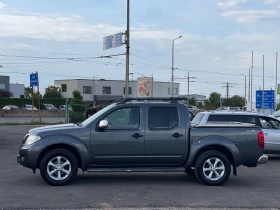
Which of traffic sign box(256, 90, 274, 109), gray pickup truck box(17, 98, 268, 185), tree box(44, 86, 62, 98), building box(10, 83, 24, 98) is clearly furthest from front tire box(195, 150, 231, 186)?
building box(10, 83, 24, 98)

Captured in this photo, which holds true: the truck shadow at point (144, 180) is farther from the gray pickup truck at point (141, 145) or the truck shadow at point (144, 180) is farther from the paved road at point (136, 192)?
the gray pickup truck at point (141, 145)

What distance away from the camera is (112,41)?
1485 inches

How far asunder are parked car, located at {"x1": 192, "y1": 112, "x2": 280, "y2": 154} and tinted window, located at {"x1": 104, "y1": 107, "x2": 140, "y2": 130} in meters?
4.86

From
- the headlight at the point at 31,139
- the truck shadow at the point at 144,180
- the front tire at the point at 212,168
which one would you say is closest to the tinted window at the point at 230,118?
the truck shadow at the point at 144,180

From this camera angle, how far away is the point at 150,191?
10.3 metres

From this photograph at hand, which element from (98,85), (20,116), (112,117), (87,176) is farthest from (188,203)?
(98,85)

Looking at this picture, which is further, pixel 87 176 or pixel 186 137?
pixel 87 176

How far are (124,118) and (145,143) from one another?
29.2 inches

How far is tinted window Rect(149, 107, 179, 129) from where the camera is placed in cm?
1120

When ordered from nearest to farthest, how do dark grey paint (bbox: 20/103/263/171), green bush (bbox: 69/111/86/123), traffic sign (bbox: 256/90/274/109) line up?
dark grey paint (bbox: 20/103/263/171) → green bush (bbox: 69/111/86/123) → traffic sign (bbox: 256/90/274/109)

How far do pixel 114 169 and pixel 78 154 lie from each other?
838 millimetres

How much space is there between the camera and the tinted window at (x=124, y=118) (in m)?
11.1

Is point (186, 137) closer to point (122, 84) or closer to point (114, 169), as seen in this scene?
point (114, 169)

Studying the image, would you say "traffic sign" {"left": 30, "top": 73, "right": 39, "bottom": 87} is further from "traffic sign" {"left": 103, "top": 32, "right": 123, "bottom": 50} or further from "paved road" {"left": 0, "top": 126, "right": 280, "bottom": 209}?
"paved road" {"left": 0, "top": 126, "right": 280, "bottom": 209}
